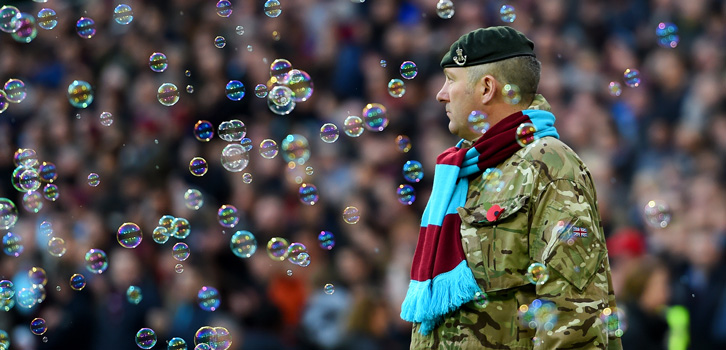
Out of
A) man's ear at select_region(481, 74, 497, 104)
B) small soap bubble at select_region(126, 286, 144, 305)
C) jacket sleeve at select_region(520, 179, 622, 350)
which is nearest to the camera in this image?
jacket sleeve at select_region(520, 179, 622, 350)

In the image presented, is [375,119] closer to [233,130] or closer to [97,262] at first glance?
[233,130]

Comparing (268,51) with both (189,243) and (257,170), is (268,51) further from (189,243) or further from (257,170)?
(189,243)

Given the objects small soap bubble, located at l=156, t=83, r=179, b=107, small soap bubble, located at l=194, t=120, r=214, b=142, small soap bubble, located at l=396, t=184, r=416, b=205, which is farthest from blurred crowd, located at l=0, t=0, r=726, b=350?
small soap bubble, located at l=156, t=83, r=179, b=107

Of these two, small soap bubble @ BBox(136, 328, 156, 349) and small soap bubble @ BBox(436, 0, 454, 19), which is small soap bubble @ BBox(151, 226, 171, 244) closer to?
small soap bubble @ BBox(136, 328, 156, 349)

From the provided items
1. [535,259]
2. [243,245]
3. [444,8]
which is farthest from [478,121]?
[243,245]

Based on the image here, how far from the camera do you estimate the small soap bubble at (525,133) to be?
8.21 feet

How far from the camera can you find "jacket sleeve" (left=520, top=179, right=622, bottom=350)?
2.26 metres

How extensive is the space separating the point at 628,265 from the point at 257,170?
259 centimetres

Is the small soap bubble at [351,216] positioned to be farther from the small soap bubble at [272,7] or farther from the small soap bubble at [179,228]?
the small soap bubble at [272,7]

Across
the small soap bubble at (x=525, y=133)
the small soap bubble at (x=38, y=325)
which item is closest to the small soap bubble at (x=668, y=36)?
the small soap bubble at (x=525, y=133)

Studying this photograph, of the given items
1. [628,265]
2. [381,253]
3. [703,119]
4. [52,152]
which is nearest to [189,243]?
[381,253]

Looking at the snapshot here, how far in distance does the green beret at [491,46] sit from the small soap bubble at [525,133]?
22cm

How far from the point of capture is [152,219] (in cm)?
650

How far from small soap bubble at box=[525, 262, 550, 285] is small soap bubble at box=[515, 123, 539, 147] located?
339 millimetres
